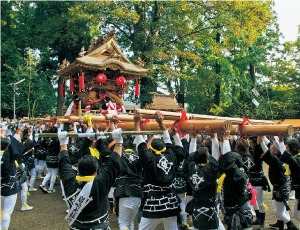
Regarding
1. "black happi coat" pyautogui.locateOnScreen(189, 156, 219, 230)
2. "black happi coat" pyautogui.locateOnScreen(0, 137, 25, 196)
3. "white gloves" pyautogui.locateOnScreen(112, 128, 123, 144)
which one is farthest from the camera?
"black happi coat" pyautogui.locateOnScreen(0, 137, 25, 196)

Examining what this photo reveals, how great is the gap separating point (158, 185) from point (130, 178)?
907mm

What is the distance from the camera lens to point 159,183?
336cm

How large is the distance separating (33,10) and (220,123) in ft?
87.4

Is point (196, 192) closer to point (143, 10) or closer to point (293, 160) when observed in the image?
point (293, 160)

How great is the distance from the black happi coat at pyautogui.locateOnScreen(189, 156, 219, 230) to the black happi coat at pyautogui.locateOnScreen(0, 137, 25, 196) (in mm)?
3108

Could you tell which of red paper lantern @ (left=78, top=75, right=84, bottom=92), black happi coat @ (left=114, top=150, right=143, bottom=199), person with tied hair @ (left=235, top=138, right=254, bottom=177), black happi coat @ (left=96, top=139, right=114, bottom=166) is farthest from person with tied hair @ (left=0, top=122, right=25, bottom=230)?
red paper lantern @ (left=78, top=75, right=84, bottom=92)

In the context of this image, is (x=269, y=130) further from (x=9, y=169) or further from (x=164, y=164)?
(x=9, y=169)

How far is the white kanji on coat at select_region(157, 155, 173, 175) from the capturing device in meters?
3.36

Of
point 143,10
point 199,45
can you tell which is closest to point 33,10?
point 143,10

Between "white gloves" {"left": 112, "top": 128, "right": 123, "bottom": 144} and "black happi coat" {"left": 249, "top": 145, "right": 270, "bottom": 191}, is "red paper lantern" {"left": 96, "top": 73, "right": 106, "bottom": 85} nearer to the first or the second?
"black happi coat" {"left": 249, "top": 145, "right": 270, "bottom": 191}

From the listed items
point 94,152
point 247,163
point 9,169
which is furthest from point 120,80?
point 247,163

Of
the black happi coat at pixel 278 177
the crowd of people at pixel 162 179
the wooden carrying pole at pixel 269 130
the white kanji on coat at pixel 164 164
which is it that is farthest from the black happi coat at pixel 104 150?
the black happi coat at pixel 278 177

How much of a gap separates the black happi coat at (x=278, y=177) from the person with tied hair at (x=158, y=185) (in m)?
2.02

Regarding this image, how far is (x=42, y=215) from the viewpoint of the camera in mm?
5711
